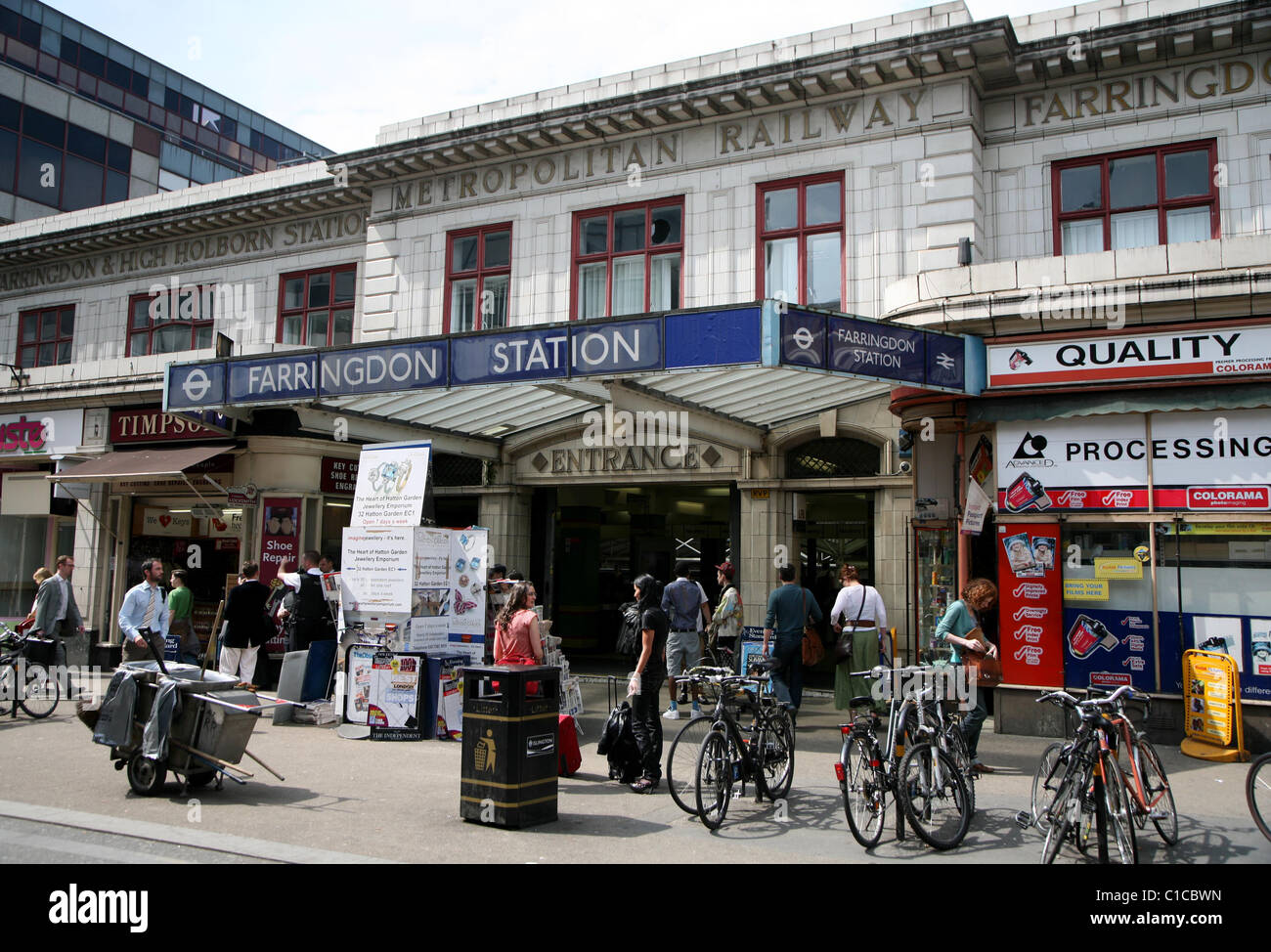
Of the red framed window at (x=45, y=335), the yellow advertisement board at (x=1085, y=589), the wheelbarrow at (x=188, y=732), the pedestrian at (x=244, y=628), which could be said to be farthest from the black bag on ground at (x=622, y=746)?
the red framed window at (x=45, y=335)

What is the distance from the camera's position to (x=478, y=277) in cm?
1678

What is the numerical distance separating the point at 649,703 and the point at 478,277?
10150 millimetres

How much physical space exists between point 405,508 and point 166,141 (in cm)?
4067

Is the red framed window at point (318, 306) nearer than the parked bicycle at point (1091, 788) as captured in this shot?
No

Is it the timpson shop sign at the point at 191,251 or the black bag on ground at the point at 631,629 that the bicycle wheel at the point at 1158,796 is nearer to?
the black bag on ground at the point at 631,629

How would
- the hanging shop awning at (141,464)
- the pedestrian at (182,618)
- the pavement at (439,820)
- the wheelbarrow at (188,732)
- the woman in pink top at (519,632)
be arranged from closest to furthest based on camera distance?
the pavement at (439,820)
the wheelbarrow at (188,732)
the woman in pink top at (519,632)
the pedestrian at (182,618)
the hanging shop awning at (141,464)

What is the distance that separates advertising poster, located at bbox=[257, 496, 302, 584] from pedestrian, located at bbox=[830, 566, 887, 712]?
937 cm

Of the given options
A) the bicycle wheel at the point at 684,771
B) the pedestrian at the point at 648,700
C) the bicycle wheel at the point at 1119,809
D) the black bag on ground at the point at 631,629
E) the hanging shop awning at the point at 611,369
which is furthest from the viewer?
the hanging shop awning at the point at 611,369

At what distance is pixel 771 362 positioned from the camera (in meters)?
9.52

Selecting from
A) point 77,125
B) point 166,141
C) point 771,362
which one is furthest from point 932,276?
point 166,141

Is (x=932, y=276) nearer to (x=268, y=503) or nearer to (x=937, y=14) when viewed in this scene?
(x=937, y=14)

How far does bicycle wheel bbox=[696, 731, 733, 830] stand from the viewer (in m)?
7.19

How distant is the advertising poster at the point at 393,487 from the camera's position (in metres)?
11.0

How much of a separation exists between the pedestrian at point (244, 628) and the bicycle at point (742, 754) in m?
7.38
